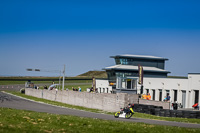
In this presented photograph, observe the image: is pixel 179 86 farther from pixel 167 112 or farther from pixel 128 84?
pixel 167 112

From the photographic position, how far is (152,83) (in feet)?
195

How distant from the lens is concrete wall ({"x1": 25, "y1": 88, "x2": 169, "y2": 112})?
124 ft

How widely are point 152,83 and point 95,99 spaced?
1790 centimetres

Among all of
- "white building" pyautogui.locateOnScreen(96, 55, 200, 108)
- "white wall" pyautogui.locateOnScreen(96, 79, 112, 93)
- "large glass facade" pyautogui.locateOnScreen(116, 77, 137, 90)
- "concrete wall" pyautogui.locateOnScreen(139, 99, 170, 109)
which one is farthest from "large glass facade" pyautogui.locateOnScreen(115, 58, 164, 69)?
"concrete wall" pyautogui.locateOnScreen(139, 99, 170, 109)

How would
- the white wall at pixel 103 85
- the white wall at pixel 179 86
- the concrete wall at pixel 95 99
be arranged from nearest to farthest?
1. the concrete wall at pixel 95 99
2. the white wall at pixel 179 86
3. the white wall at pixel 103 85

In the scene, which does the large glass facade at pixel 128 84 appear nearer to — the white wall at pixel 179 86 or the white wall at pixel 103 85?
the white wall at pixel 179 86

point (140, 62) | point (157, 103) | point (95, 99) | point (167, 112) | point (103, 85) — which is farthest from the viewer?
point (140, 62)

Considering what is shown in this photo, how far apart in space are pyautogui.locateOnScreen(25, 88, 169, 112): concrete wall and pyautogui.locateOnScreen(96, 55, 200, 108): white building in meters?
4.07

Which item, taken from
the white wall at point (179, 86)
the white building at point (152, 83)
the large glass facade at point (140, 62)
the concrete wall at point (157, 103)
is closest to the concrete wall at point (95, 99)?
the concrete wall at point (157, 103)

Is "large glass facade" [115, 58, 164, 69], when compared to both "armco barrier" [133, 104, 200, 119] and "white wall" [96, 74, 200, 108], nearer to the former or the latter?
"white wall" [96, 74, 200, 108]

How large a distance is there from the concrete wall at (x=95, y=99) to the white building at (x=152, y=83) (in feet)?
13.4

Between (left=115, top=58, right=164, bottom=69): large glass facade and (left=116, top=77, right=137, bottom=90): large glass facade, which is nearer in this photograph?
(left=116, top=77, right=137, bottom=90): large glass facade

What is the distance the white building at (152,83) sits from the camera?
4716 centimetres

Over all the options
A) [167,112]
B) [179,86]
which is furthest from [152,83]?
[167,112]
